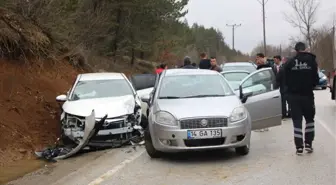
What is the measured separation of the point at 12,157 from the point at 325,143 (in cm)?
611

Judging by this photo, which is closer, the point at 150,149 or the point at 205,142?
the point at 205,142

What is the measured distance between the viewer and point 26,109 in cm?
1207

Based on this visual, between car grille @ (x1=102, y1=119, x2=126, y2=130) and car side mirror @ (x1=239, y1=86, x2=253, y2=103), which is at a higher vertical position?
car side mirror @ (x1=239, y1=86, x2=253, y2=103)

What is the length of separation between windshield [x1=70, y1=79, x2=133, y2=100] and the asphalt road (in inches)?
83.0

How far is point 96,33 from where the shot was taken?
88.3 feet

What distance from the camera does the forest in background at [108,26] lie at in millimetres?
17016

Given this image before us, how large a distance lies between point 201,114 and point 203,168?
89 cm

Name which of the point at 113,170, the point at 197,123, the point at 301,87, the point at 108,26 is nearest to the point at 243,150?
the point at 197,123

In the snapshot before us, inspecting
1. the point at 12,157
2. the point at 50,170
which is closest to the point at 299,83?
the point at 50,170

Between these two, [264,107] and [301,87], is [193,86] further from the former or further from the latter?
[301,87]

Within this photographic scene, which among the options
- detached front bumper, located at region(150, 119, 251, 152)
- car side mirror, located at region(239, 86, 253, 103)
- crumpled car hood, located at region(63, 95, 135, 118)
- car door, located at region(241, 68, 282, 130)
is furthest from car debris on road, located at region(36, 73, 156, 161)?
car door, located at region(241, 68, 282, 130)

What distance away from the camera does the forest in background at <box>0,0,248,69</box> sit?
55.8 ft

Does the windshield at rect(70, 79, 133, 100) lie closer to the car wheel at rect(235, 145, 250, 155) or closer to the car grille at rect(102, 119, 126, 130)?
the car grille at rect(102, 119, 126, 130)

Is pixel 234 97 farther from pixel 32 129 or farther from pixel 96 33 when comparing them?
pixel 96 33
